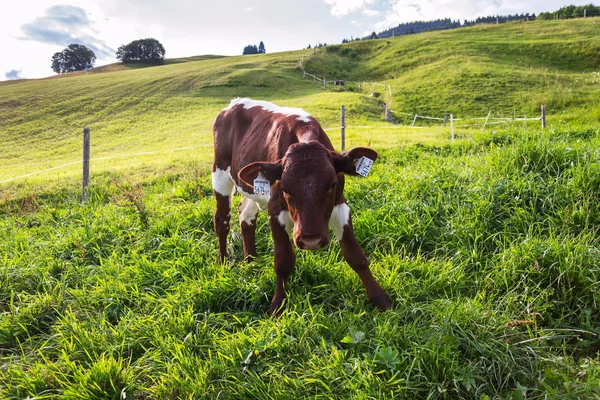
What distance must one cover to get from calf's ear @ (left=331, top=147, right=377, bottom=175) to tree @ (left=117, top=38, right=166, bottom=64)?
9739 centimetres

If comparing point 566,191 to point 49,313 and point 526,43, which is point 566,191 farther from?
point 526,43

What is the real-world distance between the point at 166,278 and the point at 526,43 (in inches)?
1995

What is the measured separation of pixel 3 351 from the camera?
3549mm

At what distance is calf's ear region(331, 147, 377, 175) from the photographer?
343 cm

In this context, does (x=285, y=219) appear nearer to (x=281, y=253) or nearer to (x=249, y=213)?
(x=281, y=253)

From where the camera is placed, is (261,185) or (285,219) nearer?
(261,185)

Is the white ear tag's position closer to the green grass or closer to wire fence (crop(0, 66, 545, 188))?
the green grass

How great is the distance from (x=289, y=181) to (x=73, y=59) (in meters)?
119

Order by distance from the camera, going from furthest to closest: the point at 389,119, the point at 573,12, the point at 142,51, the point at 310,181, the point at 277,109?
the point at 142,51 → the point at 573,12 → the point at 389,119 → the point at 277,109 → the point at 310,181

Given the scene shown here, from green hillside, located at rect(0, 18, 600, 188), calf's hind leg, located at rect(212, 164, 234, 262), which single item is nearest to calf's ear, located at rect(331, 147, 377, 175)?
calf's hind leg, located at rect(212, 164, 234, 262)

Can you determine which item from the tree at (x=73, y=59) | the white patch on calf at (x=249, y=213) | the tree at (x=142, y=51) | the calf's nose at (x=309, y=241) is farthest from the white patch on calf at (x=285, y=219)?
the tree at (x=73, y=59)

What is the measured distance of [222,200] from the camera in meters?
5.32

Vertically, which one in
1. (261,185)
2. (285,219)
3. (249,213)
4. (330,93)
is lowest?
(249,213)

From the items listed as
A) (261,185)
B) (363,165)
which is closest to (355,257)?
(363,165)
